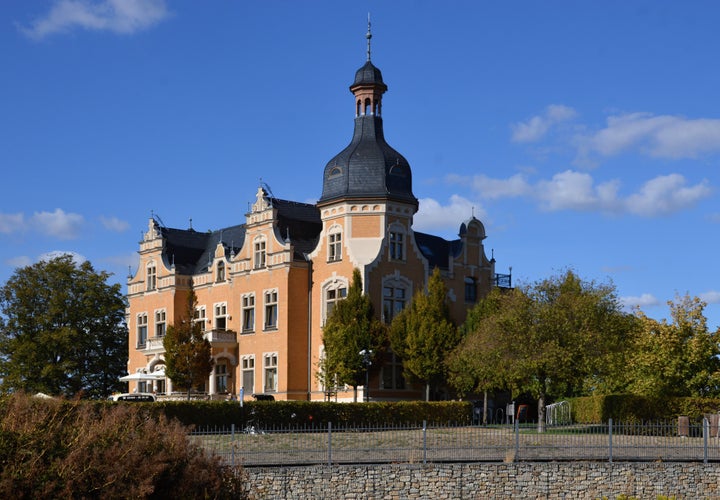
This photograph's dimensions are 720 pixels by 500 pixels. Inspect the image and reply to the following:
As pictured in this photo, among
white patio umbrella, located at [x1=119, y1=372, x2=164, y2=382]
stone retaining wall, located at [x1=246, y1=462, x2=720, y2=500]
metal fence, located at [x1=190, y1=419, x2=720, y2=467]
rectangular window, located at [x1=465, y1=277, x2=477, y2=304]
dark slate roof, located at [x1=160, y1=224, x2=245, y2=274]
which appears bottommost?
stone retaining wall, located at [x1=246, y1=462, x2=720, y2=500]

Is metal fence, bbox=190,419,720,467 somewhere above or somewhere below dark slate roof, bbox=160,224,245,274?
below

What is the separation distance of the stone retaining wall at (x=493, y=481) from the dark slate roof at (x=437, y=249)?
27416 mm

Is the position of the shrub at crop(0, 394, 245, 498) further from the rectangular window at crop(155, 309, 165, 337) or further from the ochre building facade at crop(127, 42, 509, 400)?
the rectangular window at crop(155, 309, 165, 337)

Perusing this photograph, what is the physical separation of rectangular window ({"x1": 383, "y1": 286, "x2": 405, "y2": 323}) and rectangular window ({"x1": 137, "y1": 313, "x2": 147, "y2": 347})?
60.4 ft

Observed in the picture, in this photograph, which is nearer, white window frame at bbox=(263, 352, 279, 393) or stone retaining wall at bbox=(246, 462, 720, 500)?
stone retaining wall at bbox=(246, 462, 720, 500)

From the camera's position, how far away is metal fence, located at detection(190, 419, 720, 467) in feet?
110

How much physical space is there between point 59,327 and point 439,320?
26.1 meters

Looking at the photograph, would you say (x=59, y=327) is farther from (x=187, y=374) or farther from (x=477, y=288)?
(x=477, y=288)

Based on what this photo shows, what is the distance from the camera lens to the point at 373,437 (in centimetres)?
3884

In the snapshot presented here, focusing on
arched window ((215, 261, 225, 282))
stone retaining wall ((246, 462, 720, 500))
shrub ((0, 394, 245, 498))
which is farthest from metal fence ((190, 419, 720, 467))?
arched window ((215, 261, 225, 282))

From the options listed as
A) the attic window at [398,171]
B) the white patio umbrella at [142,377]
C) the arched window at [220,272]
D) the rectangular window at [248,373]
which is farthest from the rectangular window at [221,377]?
the attic window at [398,171]

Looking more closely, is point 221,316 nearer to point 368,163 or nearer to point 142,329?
point 142,329

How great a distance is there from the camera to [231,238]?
68688 millimetres

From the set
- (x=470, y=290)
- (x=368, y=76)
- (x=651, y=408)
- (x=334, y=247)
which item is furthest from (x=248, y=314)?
(x=651, y=408)
